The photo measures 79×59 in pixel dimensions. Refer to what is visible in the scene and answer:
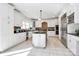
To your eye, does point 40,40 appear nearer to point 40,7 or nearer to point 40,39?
point 40,39

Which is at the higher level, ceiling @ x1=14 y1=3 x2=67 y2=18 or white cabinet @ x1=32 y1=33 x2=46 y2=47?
ceiling @ x1=14 y1=3 x2=67 y2=18

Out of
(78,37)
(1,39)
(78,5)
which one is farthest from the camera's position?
(1,39)

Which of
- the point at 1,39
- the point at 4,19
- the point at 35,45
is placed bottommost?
the point at 35,45

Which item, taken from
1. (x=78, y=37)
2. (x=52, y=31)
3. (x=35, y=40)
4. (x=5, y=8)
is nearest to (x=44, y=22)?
(x=52, y=31)

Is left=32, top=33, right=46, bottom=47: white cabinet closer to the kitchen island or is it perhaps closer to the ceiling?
the kitchen island

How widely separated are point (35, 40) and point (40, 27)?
8.74 m

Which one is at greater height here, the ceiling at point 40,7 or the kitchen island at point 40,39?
the ceiling at point 40,7

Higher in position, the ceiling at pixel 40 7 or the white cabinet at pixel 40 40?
the ceiling at pixel 40 7

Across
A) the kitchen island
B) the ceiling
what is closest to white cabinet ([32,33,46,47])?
the kitchen island

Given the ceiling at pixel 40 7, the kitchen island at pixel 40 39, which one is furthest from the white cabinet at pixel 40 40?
the ceiling at pixel 40 7

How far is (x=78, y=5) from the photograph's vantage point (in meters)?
3.99

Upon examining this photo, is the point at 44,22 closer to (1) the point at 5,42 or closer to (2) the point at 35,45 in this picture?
(2) the point at 35,45

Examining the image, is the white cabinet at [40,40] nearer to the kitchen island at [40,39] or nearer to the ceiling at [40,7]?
the kitchen island at [40,39]

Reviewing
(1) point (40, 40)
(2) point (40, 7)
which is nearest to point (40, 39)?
(1) point (40, 40)
